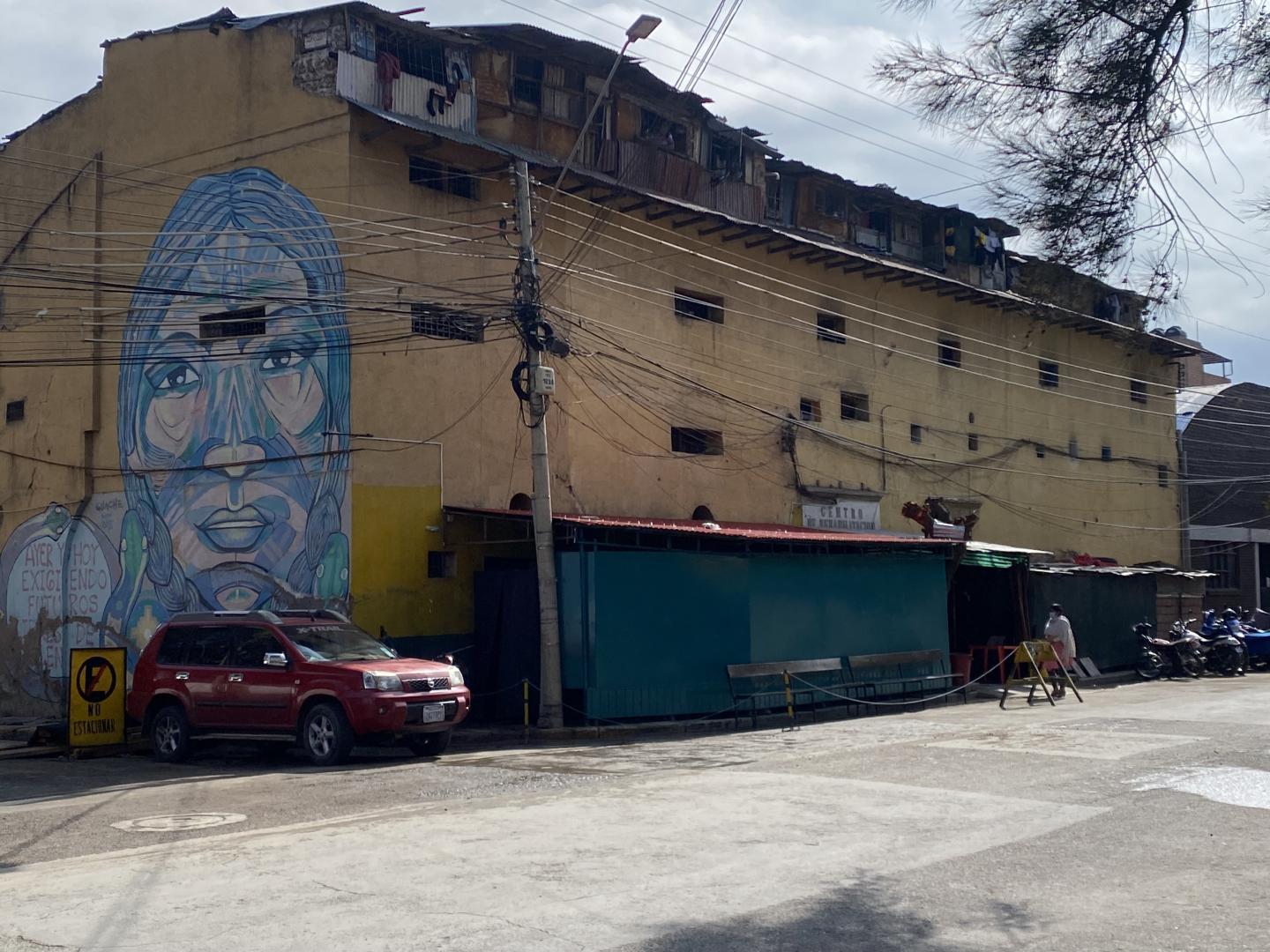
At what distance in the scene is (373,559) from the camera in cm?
2148

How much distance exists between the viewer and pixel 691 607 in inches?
821

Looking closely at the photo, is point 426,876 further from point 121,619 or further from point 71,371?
point 71,371

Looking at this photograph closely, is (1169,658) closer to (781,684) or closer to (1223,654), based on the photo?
(1223,654)

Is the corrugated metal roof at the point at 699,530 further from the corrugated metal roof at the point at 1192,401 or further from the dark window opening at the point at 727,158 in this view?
the corrugated metal roof at the point at 1192,401

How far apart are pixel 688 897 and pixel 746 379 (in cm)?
2184

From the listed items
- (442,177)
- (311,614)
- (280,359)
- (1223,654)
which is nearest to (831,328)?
(442,177)

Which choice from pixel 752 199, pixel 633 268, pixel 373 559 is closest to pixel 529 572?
pixel 373 559

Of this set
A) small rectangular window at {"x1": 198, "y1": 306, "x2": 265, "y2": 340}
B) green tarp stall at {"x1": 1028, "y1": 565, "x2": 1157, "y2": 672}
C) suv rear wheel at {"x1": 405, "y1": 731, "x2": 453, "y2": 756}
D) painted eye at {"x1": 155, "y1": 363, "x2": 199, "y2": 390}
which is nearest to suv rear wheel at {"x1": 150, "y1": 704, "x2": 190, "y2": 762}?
suv rear wheel at {"x1": 405, "y1": 731, "x2": 453, "y2": 756}

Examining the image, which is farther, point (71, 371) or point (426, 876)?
point (71, 371)

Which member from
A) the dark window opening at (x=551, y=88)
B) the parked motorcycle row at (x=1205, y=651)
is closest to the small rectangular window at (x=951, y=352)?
the parked motorcycle row at (x=1205, y=651)

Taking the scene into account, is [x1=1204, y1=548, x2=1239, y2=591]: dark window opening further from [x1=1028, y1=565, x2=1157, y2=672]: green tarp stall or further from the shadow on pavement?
the shadow on pavement

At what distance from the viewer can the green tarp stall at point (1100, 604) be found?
29.1 metres

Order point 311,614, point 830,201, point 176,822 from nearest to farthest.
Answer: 1. point 176,822
2. point 311,614
3. point 830,201

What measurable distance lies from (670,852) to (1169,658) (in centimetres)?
2415
